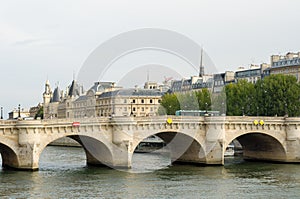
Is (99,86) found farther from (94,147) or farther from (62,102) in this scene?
(94,147)

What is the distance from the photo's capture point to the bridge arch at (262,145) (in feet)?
228

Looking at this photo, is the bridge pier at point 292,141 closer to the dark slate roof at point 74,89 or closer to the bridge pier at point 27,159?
the bridge pier at point 27,159

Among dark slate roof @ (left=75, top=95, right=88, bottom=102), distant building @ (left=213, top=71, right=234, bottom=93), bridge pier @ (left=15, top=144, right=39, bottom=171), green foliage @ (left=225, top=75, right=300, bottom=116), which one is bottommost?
bridge pier @ (left=15, top=144, right=39, bottom=171)

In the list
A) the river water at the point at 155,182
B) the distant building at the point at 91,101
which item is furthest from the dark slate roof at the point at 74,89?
the river water at the point at 155,182

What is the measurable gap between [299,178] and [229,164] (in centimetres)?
1377

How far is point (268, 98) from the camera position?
9250 cm

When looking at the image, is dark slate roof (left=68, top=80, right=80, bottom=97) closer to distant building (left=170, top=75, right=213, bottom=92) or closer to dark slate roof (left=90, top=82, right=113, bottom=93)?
dark slate roof (left=90, top=82, right=113, bottom=93)

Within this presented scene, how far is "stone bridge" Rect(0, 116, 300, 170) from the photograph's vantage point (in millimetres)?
55719

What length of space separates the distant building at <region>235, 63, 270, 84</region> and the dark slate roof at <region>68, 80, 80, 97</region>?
59429 millimetres

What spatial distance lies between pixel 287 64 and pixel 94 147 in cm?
5481

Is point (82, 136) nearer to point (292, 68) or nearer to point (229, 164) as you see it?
point (229, 164)

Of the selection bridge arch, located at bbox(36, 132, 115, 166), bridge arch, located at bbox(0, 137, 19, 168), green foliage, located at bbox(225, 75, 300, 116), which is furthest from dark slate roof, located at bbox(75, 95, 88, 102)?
bridge arch, located at bbox(0, 137, 19, 168)

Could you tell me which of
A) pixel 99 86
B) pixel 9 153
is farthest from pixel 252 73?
pixel 9 153

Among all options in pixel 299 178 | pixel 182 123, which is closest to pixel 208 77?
pixel 182 123
